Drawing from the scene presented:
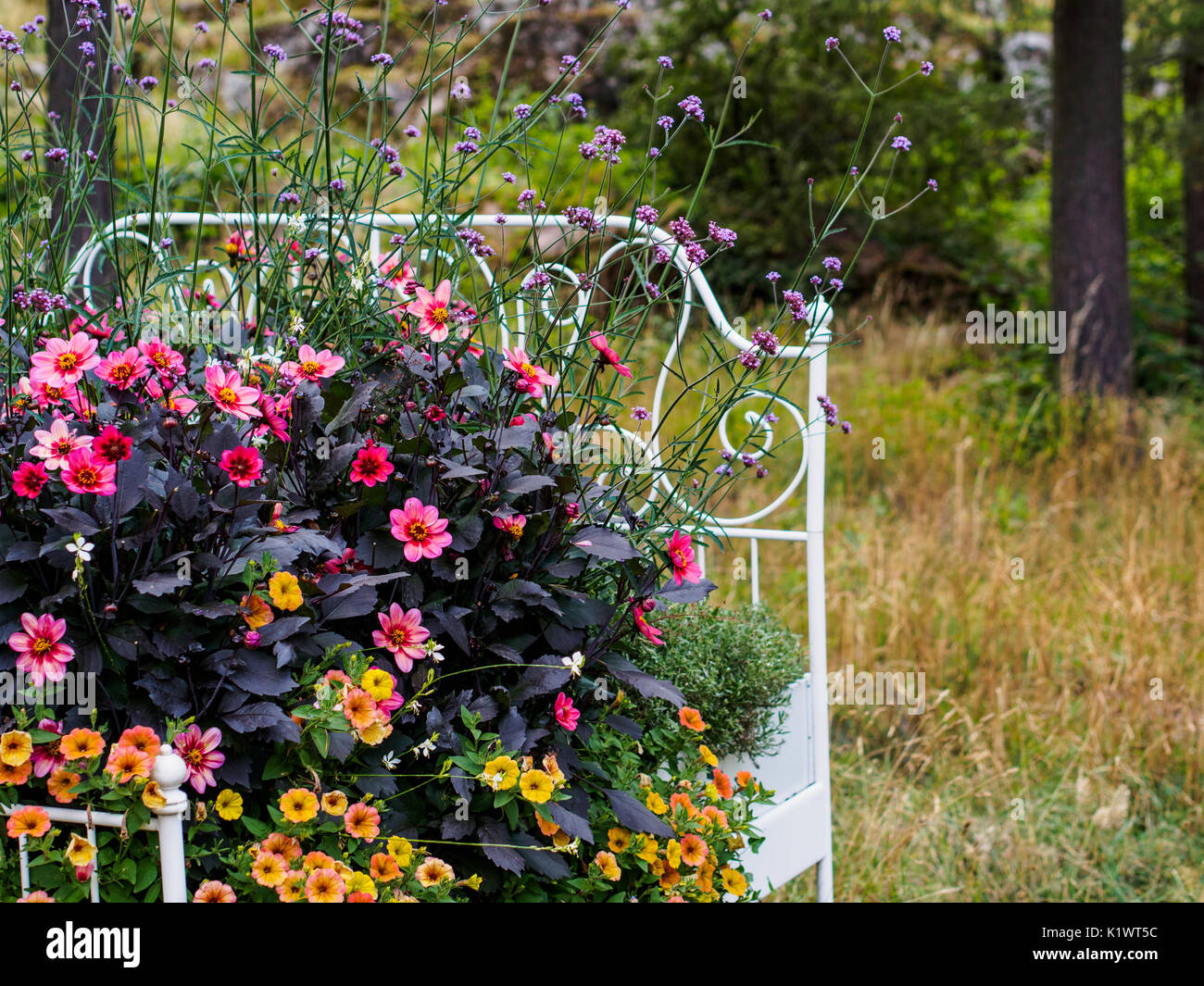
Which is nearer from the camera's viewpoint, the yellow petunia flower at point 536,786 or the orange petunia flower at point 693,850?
the yellow petunia flower at point 536,786

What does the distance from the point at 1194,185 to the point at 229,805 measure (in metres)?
7.98

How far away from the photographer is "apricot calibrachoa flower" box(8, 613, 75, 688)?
119 cm

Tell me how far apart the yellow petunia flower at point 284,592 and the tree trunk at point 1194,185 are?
7055mm

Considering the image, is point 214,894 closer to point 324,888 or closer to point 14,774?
point 324,888

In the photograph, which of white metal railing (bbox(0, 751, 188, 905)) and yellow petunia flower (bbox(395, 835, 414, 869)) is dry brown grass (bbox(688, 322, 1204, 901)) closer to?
yellow petunia flower (bbox(395, 835, 414, 869))

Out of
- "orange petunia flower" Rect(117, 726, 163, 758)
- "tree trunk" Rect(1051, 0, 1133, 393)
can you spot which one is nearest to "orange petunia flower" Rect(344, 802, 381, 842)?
"orange petunia flower" Rect(117, 726, 163, 758)

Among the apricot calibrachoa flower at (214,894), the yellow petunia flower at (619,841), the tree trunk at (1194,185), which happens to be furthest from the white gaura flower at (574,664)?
the tree trunk at (1194,185)

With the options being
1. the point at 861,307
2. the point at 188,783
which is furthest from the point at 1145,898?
the point at 861,307

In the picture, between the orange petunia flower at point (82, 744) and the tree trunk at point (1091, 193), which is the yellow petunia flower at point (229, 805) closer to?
the orange petunia flower at point (82, 744)

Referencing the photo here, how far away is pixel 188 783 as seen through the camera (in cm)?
132

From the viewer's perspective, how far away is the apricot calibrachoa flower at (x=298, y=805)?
4.09 ft

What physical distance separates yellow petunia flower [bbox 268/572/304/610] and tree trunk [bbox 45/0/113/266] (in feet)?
2.14

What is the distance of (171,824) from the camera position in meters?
1.13

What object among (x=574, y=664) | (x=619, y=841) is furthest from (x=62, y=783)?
(x=619, y=841)
